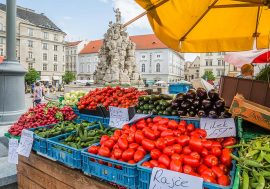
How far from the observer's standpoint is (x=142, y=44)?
68.7 meters

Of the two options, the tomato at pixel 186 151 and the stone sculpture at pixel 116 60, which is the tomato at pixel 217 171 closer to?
the tomato at pixel 186 151

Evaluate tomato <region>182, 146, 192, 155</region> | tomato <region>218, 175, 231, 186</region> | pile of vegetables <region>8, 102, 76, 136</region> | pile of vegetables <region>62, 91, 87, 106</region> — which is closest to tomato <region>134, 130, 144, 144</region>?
tomato <region>182, 146, 192, 155</region>

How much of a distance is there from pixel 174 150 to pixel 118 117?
1.30 meters

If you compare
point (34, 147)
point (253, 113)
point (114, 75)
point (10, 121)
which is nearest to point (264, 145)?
point (253, 113)

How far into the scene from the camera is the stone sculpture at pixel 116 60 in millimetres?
30078

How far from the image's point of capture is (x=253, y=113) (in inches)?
102

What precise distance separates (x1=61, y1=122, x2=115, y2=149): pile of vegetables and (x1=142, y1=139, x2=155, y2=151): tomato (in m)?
0.76

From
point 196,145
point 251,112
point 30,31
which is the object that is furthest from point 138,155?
point 30,31

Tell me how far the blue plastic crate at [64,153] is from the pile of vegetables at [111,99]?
1339 mm

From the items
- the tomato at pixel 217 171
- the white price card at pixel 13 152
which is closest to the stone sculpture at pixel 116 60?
the white price card at pixel 13 152

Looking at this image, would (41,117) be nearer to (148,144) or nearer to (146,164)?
(148,144)

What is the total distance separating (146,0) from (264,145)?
178cm

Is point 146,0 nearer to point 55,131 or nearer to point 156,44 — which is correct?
point 55,131

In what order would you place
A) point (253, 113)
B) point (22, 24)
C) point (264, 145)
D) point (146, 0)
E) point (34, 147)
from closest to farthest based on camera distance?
1. point (264, 145)
2. point (146, 0)
3. point (253, 113)
4. point (34, 147)
5. point (22, 24)
